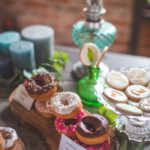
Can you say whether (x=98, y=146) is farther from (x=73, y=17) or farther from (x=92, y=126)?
(x=73, y=17)

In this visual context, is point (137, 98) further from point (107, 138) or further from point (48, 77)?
point (48, 77)

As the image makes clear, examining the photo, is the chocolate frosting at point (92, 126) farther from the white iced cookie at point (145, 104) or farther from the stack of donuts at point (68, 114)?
the white iced cookie at point (145, 104)

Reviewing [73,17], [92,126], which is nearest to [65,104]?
[92,126]

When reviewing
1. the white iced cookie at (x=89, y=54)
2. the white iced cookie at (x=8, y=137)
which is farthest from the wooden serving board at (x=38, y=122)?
the white iced cookie at (x=89, y=54)

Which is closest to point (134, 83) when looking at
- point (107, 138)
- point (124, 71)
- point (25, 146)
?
point (124, 71)

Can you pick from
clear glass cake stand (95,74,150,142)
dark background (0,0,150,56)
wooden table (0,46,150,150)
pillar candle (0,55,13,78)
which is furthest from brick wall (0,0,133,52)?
clear glass cake stand (95,74,150,142)

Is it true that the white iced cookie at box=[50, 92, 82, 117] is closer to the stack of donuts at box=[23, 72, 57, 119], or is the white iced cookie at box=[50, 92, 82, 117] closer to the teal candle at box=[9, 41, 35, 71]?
the stack of donuts at box=[23, 72, 57, 119]
